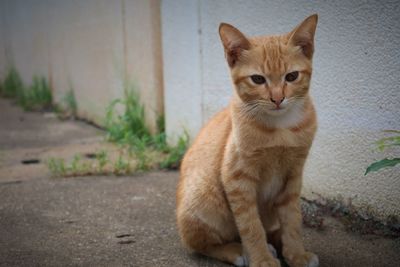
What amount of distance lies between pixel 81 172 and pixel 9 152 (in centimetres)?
143

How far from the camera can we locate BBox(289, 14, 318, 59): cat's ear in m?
2.63

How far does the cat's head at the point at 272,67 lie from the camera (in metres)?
2.58

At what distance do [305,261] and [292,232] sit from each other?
0.17 meters

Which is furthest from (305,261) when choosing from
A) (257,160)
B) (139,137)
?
(139,137)

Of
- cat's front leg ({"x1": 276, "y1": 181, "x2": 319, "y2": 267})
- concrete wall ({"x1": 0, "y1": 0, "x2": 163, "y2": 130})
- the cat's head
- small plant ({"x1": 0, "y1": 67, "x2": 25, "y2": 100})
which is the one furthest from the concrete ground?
small plant ({"x1": 0, "y1": 67, "x2": 25, "y2": 100})

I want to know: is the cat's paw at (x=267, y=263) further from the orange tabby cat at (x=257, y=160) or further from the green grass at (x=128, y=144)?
the green grass at (x=128, y=144)

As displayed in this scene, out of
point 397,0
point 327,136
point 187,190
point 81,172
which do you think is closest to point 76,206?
point 81,172

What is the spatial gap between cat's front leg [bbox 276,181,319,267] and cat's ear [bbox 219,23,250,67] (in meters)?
0.76

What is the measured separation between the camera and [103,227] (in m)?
A: 3.57

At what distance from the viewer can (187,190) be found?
300cm

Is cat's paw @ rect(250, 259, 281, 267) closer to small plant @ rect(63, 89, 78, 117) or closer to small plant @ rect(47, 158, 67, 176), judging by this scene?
small plant @ rect(47, 158, 67, 176)

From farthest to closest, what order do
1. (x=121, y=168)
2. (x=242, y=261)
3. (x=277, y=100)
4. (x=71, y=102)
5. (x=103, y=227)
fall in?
(x=71, y=102) → (x=121, y=168) → (x=103, y=227) → (x=242, y=261) → (x=277, y=100)

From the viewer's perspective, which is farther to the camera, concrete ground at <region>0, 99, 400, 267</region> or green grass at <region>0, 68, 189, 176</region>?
green grass at <region>0, 68, 189, 176</region>

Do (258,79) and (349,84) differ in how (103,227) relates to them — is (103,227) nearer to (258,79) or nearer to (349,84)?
(258,79)
